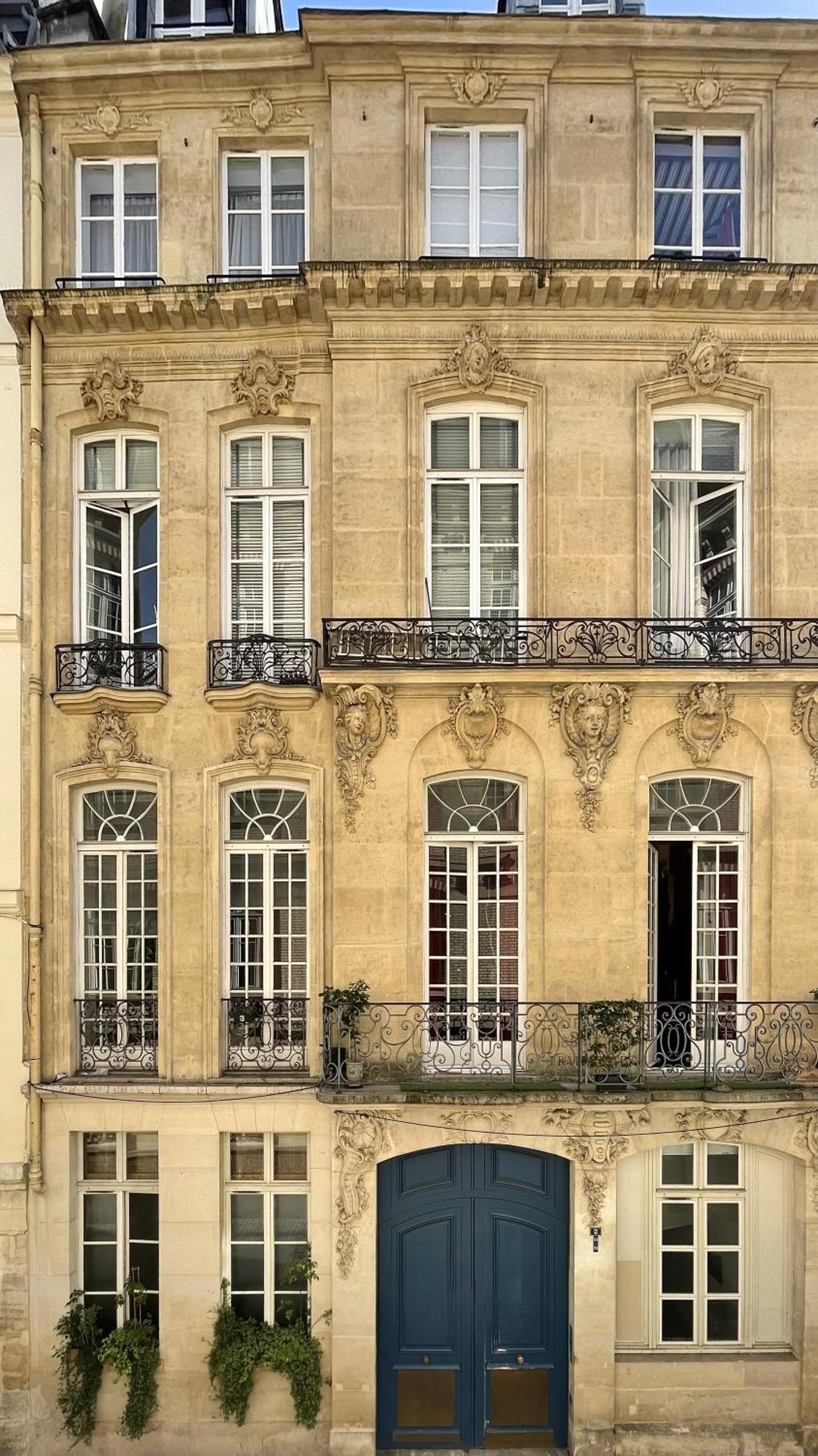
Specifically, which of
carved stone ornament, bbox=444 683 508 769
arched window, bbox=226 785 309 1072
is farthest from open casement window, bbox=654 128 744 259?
arched window, bbox=226 785 309 1072

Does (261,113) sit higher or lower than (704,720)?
higher

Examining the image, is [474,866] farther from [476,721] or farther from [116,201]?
[116,201]

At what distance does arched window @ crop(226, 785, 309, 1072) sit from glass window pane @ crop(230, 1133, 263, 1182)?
740 millimetres

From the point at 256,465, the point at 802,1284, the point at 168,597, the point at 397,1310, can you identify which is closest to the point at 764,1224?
the point at 802,1284

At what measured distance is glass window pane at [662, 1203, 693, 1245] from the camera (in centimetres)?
959

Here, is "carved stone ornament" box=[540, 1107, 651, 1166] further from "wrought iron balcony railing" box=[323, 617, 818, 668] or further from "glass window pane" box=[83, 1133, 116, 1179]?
"glass window pane" box=[83, 1133, 116, 1179]

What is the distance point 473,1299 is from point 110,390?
10.3m

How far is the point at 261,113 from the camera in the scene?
376 inches

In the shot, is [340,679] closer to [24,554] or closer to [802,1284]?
[24,554]

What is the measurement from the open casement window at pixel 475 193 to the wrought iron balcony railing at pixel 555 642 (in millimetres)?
4011

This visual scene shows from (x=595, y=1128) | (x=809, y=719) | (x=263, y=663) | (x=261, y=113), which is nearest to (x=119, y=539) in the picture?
(x=263, y=663)

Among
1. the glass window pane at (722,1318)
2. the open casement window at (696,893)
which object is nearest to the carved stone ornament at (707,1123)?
the open casement window at (696,893)

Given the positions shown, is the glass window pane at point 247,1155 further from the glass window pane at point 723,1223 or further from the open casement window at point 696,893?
the glass window pane at point 723,1223

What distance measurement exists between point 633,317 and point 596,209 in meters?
1.21
